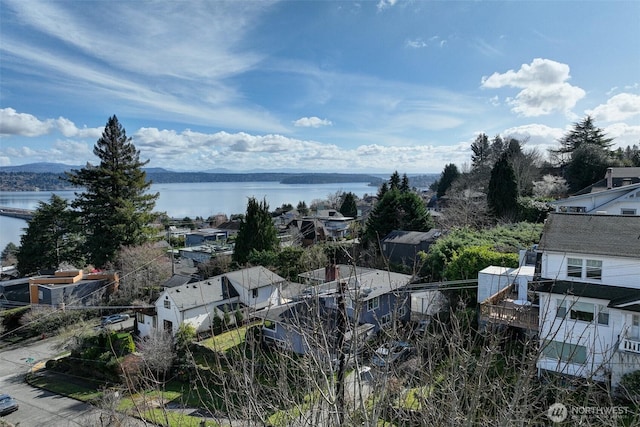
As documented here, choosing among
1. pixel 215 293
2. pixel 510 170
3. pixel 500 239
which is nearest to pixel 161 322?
pixel 215 293

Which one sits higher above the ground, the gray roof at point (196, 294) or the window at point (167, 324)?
the gray roof at point (196, 294)

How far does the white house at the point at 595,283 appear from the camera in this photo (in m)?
11.7

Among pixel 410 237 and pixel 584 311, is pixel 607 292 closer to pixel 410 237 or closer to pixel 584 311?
pixel 584 311

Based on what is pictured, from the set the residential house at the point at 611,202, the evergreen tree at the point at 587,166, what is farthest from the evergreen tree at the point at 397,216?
the evergreen tree at the point at 587,166

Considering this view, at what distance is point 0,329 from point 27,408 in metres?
11.5

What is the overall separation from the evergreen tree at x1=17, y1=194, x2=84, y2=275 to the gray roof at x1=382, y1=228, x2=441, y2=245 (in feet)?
91.9

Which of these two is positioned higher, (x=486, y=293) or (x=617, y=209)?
(x=617, y=209)

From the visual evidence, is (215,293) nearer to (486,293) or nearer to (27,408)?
(27,408)

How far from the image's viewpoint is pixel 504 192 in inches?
Result: 1257

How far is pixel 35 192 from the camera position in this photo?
155m

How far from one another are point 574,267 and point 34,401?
2328 centimetres

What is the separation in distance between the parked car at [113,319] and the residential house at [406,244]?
18955mm

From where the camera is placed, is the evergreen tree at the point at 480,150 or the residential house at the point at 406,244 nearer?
the residential house at the point at 406,244

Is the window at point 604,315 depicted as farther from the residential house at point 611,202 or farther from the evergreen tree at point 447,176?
the evergreen tree at point 447,176
